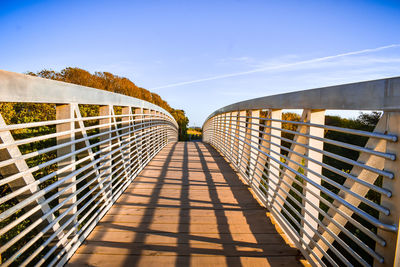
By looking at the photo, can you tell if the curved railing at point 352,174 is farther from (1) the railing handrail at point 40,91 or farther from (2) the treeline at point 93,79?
(2) the treeline at point 93,79

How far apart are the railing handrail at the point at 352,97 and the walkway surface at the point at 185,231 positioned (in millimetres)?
1463

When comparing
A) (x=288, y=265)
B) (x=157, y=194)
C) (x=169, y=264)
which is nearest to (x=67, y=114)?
(x=169, y=264)

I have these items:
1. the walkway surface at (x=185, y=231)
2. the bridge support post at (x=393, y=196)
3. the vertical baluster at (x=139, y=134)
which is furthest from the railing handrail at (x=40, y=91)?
the bridge support post at (x=393, y=196)

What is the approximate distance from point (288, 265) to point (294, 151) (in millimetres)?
1064

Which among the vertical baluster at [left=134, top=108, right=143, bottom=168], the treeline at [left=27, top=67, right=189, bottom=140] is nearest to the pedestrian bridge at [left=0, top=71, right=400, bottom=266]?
the vertical baluster at [left=134, top=108, right=143, bottom=168]

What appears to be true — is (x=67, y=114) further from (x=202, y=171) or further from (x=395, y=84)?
(x=202, y=171)

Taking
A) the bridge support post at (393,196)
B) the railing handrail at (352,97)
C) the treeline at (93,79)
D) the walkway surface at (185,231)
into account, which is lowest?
the walkway surface at (185,231)

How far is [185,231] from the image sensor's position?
2650 millimetres

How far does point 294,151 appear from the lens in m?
2.42

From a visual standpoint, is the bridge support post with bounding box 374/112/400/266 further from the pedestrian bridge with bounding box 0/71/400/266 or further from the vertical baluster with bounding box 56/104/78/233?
the vertical baluster with bounding box 56/104/78/233

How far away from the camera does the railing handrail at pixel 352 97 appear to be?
4.51ft

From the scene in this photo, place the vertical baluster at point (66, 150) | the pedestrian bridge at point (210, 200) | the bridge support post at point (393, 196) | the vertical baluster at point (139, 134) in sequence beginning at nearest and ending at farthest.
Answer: the bridge support post at point (393, 196), the pedestrian bridge at point (210, 200), the vertical baluster at point (66, 150), the vertical baluster at point (139, 134)

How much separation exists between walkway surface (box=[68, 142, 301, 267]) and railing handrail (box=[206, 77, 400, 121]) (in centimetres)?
146

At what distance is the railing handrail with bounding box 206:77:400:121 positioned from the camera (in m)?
1.38
